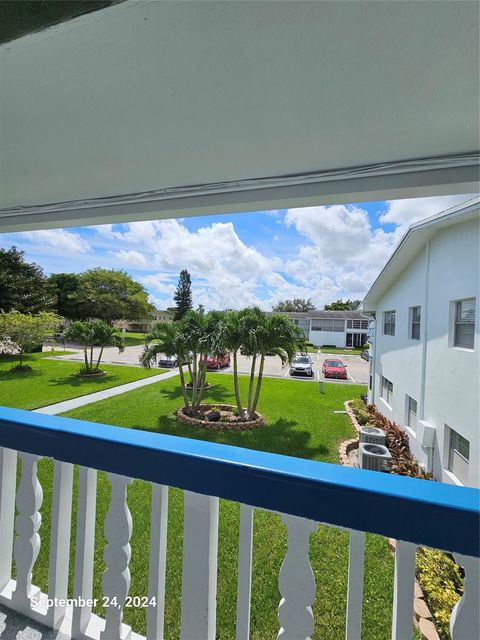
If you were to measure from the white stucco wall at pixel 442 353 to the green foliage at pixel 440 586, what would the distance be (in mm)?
1594

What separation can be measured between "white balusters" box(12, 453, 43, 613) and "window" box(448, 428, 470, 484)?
5778 mm

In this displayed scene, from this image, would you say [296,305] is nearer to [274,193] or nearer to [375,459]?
[375,459]

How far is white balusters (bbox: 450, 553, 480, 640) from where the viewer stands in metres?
0.65

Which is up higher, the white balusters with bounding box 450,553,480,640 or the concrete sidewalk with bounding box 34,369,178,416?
the white balusters with bounding box 450,553,480,640

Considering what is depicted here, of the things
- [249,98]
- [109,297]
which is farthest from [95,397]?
[109,297]

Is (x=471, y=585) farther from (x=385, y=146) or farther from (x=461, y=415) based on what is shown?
(x=461, y=415)

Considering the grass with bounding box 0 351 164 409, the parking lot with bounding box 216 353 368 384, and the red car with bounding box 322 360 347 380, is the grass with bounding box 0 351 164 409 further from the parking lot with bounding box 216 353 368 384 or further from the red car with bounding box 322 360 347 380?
the red car with bounding box 322 360 347 380

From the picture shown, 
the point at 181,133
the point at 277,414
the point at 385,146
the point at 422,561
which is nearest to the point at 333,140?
the point at 385,146

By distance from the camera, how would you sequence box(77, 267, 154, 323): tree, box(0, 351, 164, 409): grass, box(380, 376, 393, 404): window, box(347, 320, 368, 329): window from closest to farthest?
box(380, 376, 393, 404): window
box(0, 351, 164, 409): grass
box(77, 267, 154, 323): tree
box(347, 320, 368, 329): window

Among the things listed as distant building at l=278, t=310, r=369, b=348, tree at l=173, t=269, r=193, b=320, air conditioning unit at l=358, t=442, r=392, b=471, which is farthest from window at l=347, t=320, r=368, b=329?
air conditioning unit at l=358, t=442, r=392, b=471

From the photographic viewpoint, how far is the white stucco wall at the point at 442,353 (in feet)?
15.2

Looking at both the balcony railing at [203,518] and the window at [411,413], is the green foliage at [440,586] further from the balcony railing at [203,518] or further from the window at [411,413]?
the window at [411,413]

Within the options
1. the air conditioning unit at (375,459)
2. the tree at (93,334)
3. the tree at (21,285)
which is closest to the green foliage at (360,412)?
the air conditioning unit at (375,459)

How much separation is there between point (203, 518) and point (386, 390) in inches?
407
